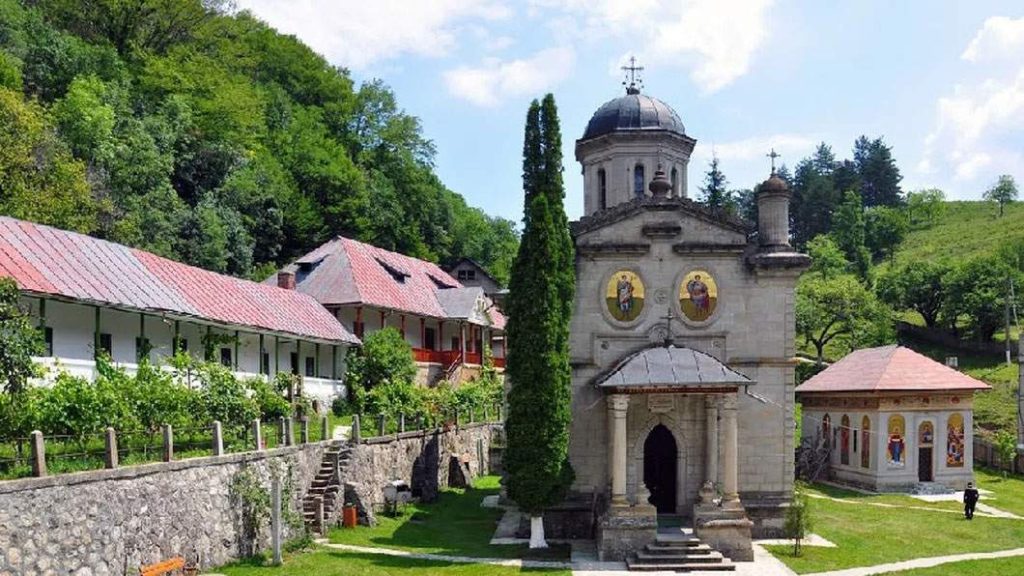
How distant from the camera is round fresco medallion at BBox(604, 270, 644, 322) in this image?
26.3 m

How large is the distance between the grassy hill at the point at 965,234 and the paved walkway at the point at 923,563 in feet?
216

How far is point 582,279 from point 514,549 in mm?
7578

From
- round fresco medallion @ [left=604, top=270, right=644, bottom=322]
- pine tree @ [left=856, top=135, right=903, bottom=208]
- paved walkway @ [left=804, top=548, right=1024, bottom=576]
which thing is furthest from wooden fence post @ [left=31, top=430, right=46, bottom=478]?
pine tree @ [left=856, top=135, right=903, bottom=208]

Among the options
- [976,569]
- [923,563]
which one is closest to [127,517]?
[923,563]

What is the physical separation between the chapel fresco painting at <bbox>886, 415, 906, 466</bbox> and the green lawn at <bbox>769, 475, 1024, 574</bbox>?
2.26 meters

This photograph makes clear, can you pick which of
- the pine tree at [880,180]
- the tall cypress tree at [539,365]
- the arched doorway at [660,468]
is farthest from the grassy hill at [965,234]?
the tall cypress tree at [539,365]

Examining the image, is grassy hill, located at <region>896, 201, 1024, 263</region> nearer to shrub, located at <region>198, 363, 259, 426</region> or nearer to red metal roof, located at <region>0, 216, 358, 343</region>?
red metal roof, located at <region>0, 216, 358, 343</region>

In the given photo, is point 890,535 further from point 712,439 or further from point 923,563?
point 712,439

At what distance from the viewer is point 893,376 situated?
34969 millimetres

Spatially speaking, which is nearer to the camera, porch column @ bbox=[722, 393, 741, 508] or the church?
porch column @ bbox=[722, 393, 741, 508]

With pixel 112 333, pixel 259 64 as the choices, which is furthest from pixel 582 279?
pixel 259 64

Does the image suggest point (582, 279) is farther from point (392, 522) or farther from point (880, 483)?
point (880, 483)

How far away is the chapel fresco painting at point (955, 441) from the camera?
34781mm

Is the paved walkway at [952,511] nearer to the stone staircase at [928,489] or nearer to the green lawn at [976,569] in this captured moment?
the stone staircase at [928,489]
